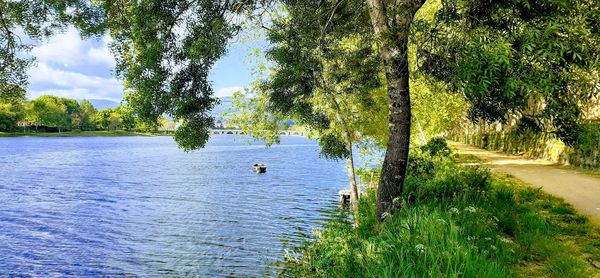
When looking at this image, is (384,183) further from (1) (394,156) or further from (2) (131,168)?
(2) (131,168)

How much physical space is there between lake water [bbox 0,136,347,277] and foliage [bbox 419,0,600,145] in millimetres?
13376

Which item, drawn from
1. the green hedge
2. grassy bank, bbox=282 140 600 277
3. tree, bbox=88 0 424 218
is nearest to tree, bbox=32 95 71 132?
the green hedge

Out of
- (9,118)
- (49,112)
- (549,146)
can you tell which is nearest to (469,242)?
(549,146)

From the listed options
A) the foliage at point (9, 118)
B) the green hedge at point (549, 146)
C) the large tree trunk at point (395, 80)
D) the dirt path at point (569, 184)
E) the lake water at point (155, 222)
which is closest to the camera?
the green hedge at point (549, 146)

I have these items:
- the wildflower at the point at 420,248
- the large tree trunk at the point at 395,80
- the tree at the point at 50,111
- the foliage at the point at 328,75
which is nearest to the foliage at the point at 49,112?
the tree at the point at 50,111

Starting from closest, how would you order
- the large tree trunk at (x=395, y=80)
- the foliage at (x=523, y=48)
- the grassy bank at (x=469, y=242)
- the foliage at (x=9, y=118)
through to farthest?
1. the grassy bank at (x=469, y=242)
2. the foliage at (x=523, y=48)
3. the large tree trunk at (x=395, y=80)
4. the foliage at (x=9, y=118)

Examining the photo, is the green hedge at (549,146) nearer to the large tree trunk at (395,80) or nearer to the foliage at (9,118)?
the large tree trunk at (395,80)

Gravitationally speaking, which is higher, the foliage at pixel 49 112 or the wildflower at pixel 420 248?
the foliage at pixel 49 112

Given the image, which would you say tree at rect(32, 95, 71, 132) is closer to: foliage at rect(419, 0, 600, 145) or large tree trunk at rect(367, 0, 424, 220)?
large tree trunk at rect(367, 0, 424, 220)

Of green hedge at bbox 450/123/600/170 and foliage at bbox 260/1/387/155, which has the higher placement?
foliage at bbox 260/1/387/155

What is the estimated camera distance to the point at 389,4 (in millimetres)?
9945

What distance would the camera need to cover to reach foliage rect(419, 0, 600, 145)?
6.91m

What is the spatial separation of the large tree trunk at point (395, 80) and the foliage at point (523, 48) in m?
0.72

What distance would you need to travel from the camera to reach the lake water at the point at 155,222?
2067 cm
